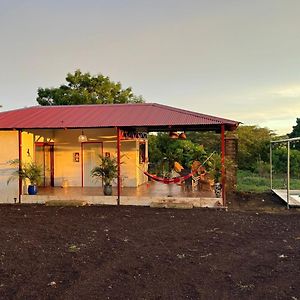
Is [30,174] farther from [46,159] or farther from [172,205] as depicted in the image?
[172,205]

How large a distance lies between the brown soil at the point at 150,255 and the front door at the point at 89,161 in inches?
182

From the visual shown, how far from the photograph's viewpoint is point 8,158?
11.1 meters

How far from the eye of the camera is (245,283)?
401cm

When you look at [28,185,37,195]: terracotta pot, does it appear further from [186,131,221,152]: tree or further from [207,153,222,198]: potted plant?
[186,131,221,152]: tree

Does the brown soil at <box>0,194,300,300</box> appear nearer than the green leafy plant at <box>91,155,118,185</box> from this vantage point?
Yes

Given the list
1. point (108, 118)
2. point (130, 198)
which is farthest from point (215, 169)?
point (108, 118)

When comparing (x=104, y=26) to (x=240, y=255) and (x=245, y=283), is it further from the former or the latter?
(x=245, y=283)

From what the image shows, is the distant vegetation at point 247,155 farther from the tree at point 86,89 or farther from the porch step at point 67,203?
the tree at point 86,89

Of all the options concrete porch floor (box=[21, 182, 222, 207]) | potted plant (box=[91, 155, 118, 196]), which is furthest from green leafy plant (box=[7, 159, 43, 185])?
potted plant (box=[91, 155, 118, 196])

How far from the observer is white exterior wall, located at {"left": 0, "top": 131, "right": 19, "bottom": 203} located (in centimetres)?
1114

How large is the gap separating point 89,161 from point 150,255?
8.82 meters

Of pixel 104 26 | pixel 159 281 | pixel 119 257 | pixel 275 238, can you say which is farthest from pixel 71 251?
pixel 104 26

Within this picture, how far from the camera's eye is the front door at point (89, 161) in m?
13.6

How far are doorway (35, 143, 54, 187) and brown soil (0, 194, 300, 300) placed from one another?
4.91m
